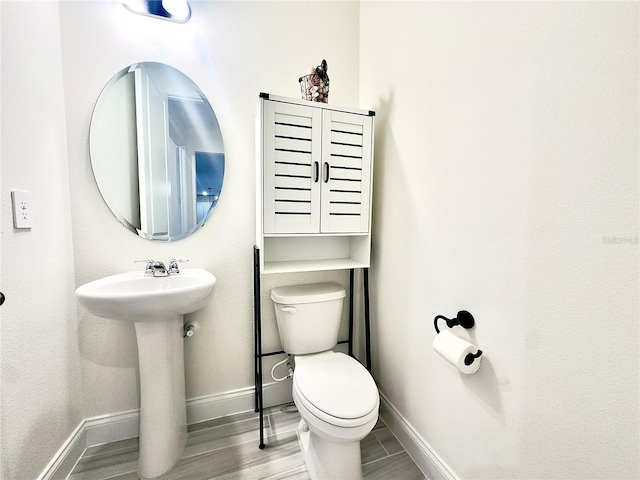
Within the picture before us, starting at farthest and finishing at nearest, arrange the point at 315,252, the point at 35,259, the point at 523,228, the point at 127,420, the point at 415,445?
the point at 315,252 → the point at 127,420 → the point at 415,445 → the point at 35,259 → the point at 523,228

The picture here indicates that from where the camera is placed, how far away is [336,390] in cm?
113

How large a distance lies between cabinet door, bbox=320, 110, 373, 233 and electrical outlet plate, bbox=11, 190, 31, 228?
115 cm

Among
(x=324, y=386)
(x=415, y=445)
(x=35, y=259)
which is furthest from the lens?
(x=415, y=445)

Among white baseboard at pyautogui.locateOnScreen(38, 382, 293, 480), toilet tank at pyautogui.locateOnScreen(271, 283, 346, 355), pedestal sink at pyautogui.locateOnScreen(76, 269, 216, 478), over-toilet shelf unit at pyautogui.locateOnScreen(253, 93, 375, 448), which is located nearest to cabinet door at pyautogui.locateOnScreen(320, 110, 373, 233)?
over-toilet shelf unit at pyautogui.locateOnScreen(253, 93, 375, 448)

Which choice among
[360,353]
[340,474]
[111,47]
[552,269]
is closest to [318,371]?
[340,474]

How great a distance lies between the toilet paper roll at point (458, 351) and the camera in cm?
93

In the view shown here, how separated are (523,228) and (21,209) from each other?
1668mm

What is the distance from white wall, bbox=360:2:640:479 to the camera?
2.07ft

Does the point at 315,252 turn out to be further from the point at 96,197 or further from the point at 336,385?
the point at 96,197

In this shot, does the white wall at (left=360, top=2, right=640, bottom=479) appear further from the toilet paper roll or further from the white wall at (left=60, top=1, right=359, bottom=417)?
the white wall at (left=60, top=1, right=359, bottom=417)

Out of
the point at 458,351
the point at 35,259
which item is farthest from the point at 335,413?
the point at 35,259

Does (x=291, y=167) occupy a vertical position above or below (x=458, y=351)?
above

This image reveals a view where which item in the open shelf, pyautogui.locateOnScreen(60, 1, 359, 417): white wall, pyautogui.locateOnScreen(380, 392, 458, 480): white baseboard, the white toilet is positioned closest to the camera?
the white toilet

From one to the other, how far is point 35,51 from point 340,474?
2.06 m
